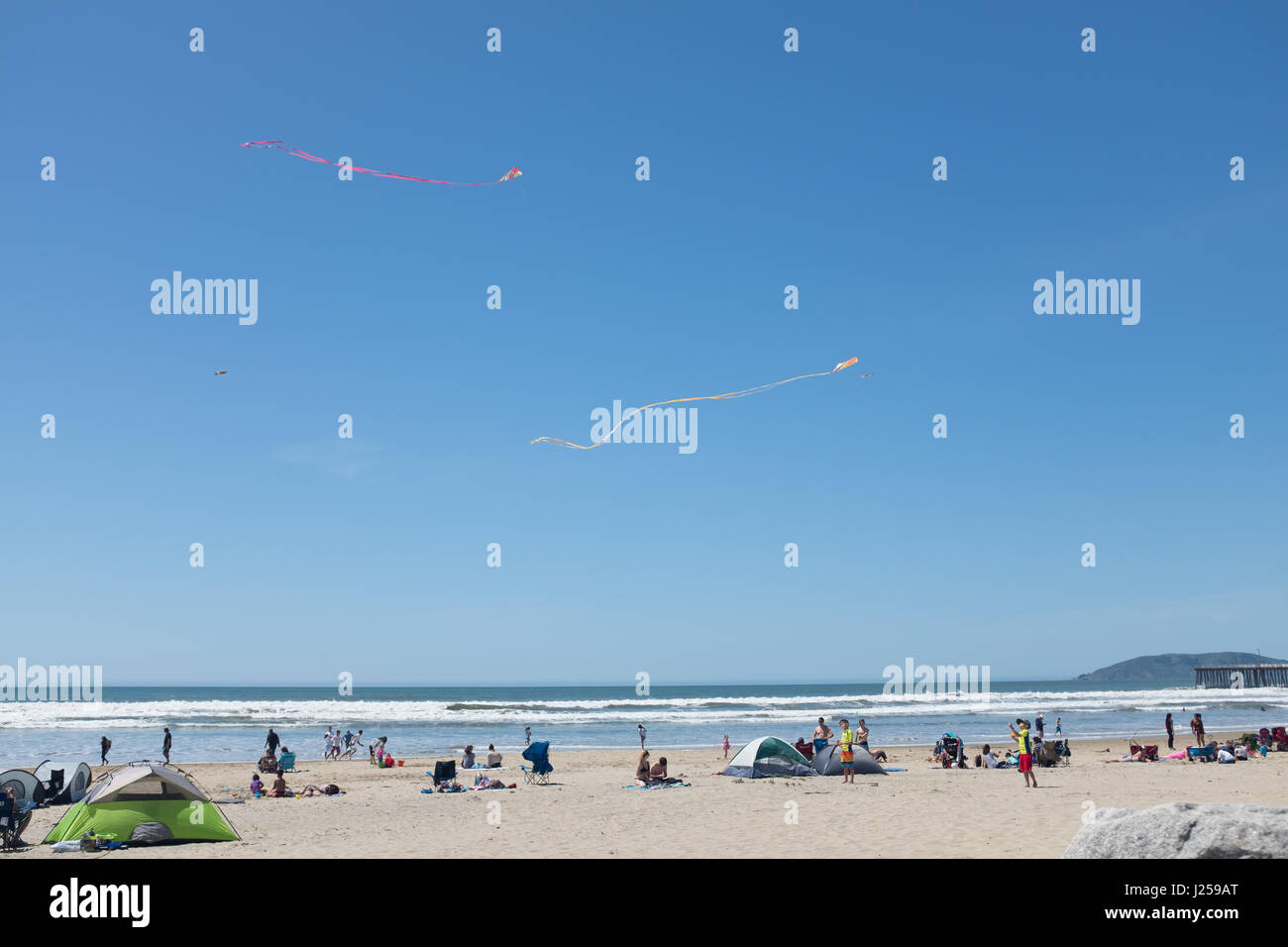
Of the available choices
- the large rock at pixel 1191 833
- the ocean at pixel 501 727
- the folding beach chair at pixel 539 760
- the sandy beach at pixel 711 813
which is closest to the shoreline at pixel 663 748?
the ocean at pixel 501 727

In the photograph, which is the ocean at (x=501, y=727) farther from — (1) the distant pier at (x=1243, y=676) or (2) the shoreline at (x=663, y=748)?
(1) the distant pier at (x=1243, y=676)

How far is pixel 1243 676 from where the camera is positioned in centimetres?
9562

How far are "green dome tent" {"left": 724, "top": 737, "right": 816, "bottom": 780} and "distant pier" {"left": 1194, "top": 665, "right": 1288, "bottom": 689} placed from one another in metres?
88.3

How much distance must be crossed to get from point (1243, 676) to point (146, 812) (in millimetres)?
112144

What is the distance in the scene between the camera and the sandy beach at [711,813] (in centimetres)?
1211

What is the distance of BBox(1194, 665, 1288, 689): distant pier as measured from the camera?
9088cm

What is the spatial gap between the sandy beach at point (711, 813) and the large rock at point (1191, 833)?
3.90 metres

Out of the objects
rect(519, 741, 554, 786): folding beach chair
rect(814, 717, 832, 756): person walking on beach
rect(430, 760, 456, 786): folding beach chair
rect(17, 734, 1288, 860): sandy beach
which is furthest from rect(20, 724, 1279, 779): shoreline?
rect(430, 760, 456, 786): folding beach chair

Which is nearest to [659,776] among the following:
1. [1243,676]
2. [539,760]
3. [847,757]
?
[539,760]

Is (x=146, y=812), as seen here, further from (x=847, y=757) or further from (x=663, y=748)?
(x=663, y=748)

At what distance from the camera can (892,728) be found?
43469 mm
